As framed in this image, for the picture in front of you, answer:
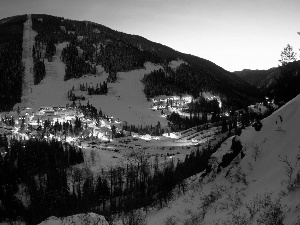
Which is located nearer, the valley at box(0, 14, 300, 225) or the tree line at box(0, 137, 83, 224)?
the valley at box(0, 14, 300, 225)

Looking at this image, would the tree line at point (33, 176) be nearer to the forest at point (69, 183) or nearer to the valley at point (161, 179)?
the forest at point (69, 183)

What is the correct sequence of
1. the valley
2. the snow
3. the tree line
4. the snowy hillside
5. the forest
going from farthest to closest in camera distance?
the tree line < the forest < the valley < the snow < the snowy hillside

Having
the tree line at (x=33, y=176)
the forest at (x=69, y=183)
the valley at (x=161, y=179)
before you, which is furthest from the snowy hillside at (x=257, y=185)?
the tree line at (x=33, y=176)

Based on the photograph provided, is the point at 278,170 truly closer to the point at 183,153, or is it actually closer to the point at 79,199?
the point at 79,199

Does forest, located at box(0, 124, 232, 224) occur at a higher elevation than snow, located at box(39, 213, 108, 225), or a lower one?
lower

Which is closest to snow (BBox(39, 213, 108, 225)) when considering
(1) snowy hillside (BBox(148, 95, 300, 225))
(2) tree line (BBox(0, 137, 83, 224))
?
(1) snowy hillside (BBox(148, 95, 300, 225))

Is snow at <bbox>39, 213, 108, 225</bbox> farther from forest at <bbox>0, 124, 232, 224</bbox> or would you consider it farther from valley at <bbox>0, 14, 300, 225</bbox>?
forest at <bbox>0, 124, 232, 224</bbox>

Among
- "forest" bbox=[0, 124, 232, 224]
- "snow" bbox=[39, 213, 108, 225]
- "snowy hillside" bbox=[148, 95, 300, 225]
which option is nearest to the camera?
"snowy hillside" bbox=[148, 95, 300, 225]

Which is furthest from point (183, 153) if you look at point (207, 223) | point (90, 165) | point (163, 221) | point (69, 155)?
point (207, 223)

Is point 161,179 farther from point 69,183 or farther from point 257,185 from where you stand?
point 257,185

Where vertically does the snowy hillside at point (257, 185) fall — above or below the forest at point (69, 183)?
above
